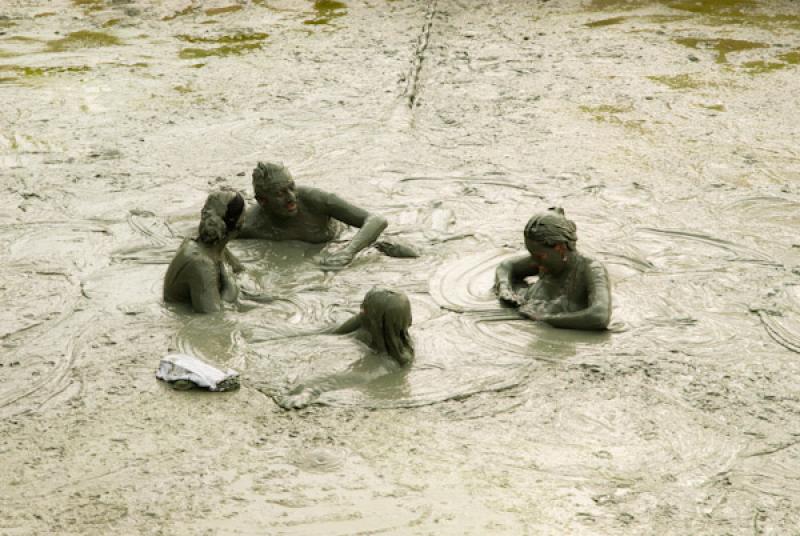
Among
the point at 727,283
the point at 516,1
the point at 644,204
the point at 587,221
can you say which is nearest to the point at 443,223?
the point at 587,221

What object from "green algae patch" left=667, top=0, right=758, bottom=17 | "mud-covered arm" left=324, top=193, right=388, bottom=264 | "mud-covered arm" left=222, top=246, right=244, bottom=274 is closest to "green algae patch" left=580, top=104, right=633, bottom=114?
"mud-covered arm" left=324, top=193, right=388, bottom=264

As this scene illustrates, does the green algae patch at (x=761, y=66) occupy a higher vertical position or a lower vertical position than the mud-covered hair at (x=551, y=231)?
lower

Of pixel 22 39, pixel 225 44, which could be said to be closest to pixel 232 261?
pixel 225 44

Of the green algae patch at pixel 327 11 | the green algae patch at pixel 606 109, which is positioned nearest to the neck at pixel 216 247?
the green algae patch at pixel 606 109

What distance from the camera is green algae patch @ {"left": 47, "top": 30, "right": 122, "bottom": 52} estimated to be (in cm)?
1309

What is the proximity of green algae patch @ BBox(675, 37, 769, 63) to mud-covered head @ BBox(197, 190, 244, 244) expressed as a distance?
7.78m

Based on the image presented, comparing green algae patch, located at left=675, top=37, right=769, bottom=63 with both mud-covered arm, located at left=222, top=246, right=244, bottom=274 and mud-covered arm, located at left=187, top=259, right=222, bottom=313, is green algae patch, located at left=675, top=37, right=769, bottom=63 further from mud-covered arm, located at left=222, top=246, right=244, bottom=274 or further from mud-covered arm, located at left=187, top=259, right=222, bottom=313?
mud-covered arm, located at left=187, top=259, right=222, bottom=313

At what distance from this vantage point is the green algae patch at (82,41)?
42.9 ft

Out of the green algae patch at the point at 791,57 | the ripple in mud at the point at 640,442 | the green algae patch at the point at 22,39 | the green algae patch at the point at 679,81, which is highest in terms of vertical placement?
the green algae patch at the point at 791,57

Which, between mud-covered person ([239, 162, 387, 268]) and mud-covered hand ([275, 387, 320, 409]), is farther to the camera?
mud-covered person ([239, 162, 387, 268])

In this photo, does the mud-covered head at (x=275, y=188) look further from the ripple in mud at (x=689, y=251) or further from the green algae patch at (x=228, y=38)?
the green algae patch at (x=228, y=38)

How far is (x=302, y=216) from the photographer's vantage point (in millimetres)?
7227

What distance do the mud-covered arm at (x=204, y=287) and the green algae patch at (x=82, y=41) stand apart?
25.7ft

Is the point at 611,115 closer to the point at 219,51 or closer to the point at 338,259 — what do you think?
the point at 338,259
